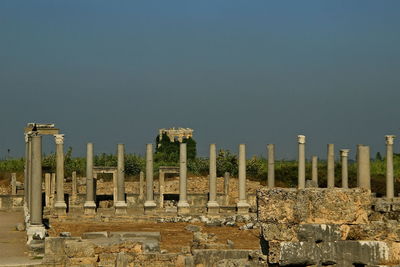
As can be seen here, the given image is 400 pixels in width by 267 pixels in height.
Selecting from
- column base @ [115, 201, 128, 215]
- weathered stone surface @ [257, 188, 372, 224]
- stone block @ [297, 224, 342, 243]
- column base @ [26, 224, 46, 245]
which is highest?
weathered stone surface @ [257, 188, 372, 224]

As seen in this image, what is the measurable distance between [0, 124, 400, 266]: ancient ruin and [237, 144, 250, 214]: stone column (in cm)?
5

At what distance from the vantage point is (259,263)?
12.8 metres

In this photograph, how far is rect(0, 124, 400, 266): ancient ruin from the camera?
1232 cm

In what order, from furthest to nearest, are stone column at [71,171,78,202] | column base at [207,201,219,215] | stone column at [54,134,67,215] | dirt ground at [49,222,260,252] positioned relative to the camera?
stone column at [71,171,78,202] → column base at [207,201,219,215] → stone column at [54,134,67,215] → dirt ground at [49,222,260,252]

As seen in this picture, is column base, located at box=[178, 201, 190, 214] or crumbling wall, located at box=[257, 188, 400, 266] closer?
crumbling wall, located at box=[257, 188, 400, 266]

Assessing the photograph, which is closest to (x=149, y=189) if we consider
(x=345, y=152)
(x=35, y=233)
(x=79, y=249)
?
(x=345, y=152)

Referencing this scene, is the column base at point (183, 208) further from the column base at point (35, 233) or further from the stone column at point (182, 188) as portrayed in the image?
the column base at point (35, 233)

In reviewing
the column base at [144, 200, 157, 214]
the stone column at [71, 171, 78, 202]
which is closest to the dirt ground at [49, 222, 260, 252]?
the column base at [144, 200, 157, 214]

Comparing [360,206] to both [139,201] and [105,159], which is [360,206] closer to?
[139,201]

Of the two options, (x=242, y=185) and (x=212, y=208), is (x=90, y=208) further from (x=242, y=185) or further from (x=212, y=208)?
(x=242, y=185)

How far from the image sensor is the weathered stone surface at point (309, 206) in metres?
12.4

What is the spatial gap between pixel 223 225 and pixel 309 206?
28.4 meters

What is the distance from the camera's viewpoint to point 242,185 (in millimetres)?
46562

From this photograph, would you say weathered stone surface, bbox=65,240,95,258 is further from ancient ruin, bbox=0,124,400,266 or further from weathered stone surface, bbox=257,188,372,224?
weathered stone surface, bbox=257,188,372,224
